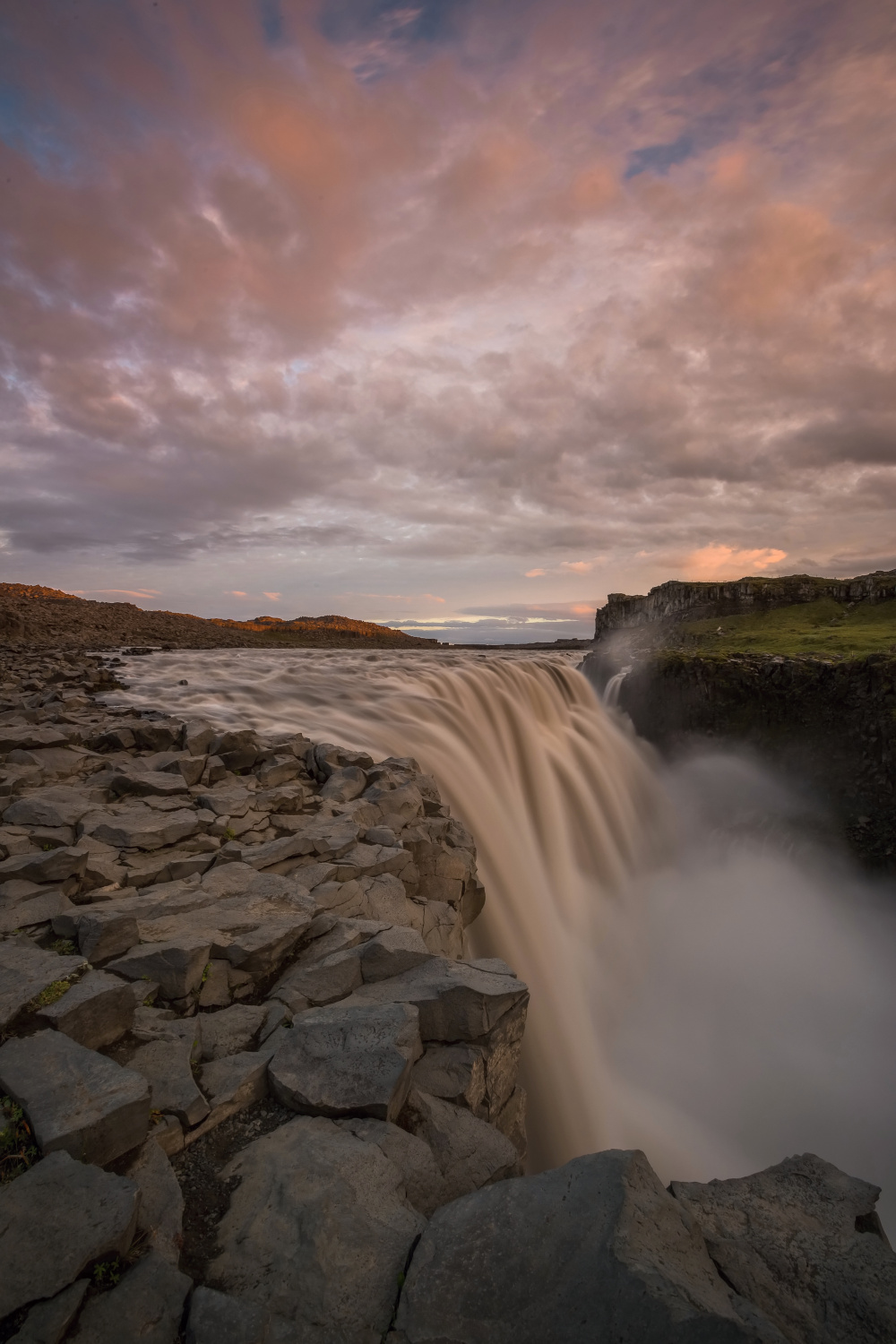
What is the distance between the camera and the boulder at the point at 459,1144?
13.8ft

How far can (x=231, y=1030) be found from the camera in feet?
16.2

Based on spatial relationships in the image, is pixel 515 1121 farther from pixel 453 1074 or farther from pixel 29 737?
pixel 29 737

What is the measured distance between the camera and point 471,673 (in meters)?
22.4

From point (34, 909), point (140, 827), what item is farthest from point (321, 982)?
point (140, 827)

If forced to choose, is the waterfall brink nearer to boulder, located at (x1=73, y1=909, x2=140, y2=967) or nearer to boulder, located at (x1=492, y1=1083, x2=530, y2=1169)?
boulder, located at (x1=492, y1=1083, x2=530, y2=1169)

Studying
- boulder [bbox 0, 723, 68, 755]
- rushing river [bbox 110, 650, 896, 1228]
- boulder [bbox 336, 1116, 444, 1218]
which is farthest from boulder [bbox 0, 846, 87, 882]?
rushing river [bbox 110, 650, 896, 1228]

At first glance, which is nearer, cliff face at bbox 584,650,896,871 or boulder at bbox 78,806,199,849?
boulder at bbox 78,806,199,849

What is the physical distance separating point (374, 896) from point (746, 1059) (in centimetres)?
930

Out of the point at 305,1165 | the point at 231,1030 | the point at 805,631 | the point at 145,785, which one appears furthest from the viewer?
the point at 805,631

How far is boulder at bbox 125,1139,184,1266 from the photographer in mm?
3180

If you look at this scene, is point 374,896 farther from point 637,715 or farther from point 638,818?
point 637,715

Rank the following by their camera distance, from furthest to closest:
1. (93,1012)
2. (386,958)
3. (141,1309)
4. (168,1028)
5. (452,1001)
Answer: (386,958) → (452,1001) → (168,1028) → (93,1012) → (141,1309)

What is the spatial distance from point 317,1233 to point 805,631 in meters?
34.8

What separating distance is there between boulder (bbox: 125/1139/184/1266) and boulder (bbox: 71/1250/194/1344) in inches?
6.1
